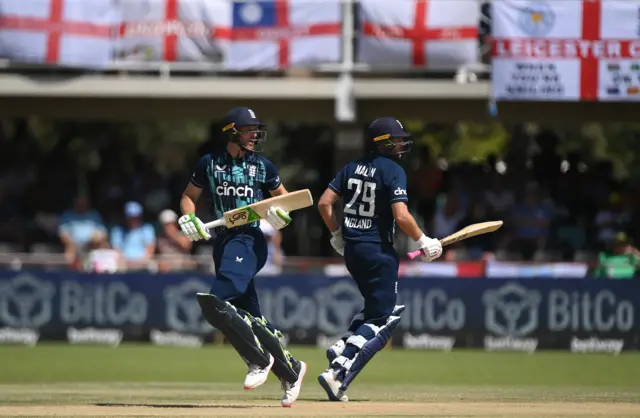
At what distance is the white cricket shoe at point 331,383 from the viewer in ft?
33.3

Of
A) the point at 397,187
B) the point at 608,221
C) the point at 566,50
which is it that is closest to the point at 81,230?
the point at 566,50

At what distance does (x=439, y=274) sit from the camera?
18875 millimetres

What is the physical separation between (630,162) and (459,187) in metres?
7.49

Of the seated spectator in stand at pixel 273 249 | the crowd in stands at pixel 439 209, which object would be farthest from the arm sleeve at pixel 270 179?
the crowd in stands at pixel 439 209

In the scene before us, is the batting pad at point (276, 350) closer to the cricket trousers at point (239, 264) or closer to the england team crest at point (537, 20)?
the cricket trousers at point (239, 264)

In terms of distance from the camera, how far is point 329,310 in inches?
744

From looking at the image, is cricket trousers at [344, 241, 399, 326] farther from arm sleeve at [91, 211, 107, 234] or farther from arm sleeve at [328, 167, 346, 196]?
arm sleeve at [91, 211, 107, 234]

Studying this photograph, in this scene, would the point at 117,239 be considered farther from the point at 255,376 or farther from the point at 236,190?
the point at 255,376

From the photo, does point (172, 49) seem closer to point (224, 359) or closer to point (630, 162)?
point (224, 359)

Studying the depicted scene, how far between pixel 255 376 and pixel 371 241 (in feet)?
4.64

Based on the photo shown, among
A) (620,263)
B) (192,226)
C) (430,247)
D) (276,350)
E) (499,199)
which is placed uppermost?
(192,226)

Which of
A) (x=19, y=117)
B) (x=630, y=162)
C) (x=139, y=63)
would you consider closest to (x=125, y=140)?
(x=19, y=117)

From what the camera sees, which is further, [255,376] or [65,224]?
[65,224]

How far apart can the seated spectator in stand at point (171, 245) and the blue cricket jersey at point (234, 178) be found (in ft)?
28.8
